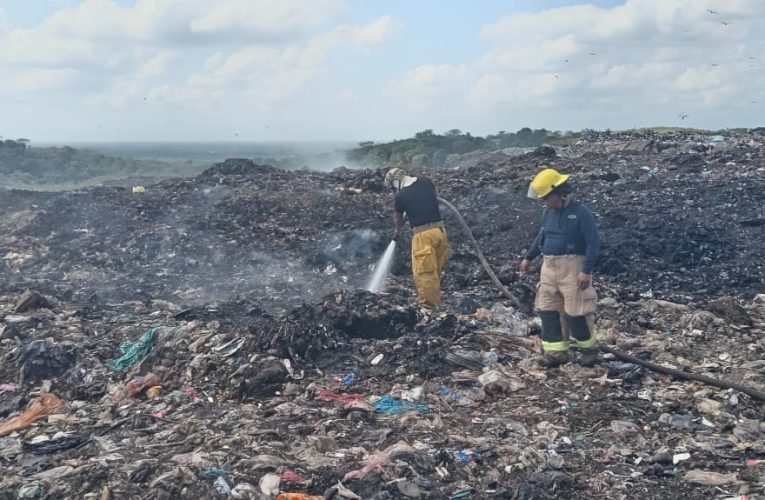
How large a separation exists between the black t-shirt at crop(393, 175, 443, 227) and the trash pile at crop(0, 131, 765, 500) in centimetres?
90

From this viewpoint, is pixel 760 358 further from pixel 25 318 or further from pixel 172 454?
pixel 25 318

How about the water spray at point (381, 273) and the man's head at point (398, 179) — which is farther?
the water spray at point (381, 273)

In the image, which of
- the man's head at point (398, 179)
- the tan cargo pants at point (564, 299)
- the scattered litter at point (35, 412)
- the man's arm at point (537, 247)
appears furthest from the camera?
the man's head at point (398, 179)

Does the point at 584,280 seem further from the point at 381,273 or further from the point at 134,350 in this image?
the point at 381,273

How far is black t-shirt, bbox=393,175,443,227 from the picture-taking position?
7625 millimetres

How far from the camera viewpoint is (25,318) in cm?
769

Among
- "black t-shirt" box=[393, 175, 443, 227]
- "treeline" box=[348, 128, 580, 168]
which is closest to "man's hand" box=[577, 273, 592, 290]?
"black t-shirt" box=[393, 175, 443, 227]

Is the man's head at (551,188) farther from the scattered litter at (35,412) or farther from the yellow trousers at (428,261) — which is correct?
the scattered litter at (35,412)

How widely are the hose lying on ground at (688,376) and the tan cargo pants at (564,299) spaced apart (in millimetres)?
260

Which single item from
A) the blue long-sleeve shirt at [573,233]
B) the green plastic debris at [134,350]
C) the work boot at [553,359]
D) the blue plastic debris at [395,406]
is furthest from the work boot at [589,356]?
the green plastic debris at [134,350]

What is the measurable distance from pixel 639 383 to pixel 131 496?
3815mm

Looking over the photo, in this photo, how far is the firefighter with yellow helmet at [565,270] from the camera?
5.76 metres

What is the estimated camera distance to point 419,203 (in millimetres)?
7621

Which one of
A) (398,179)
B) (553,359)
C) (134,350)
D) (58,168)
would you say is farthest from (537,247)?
(58,168)
